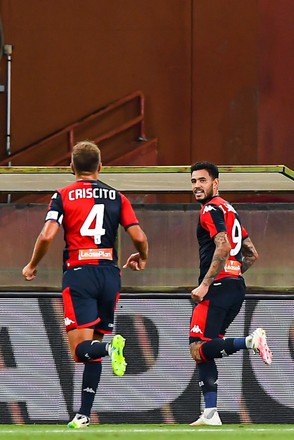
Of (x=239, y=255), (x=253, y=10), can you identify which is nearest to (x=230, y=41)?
(x=253, y=10)

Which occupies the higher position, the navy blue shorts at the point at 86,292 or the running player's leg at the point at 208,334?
the navy blue shorts at the point at 86,292

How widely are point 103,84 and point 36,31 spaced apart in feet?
4.08

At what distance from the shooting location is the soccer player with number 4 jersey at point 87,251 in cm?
→ 934

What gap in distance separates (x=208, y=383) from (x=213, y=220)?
4.11 feet

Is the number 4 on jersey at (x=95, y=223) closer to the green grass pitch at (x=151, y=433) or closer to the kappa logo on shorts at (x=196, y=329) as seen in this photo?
the kappa logo on shorts at (x=196, y=329)

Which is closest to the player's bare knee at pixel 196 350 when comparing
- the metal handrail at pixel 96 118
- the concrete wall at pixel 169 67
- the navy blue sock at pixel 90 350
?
the navy blue sock at pixel 90 350

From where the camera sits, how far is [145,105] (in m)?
19.0

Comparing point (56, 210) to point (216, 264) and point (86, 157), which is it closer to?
point (86, 157)

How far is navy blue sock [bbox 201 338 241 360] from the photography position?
9742mm

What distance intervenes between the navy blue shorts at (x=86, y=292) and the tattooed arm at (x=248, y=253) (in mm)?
1507

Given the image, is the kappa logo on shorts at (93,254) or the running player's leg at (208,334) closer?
the kappa logo on shorts at (93,254)

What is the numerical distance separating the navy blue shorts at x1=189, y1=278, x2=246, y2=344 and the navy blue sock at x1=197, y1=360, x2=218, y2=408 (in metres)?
0.22

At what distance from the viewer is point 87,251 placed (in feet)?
30.8

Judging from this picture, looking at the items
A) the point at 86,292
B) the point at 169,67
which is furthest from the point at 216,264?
the point at 169,67
